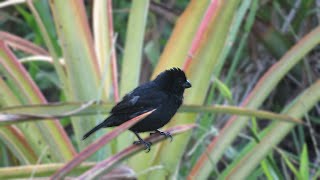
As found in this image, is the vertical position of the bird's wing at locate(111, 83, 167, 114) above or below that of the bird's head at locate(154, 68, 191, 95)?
below

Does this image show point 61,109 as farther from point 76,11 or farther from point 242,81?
point 242,81

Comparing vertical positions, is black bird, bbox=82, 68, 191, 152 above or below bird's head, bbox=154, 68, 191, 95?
below

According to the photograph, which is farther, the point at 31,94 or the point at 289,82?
the point at 289,82

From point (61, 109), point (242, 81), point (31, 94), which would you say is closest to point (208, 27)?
point (31, 94)

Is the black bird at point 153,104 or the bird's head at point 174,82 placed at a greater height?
the bird's head at point 174,82
